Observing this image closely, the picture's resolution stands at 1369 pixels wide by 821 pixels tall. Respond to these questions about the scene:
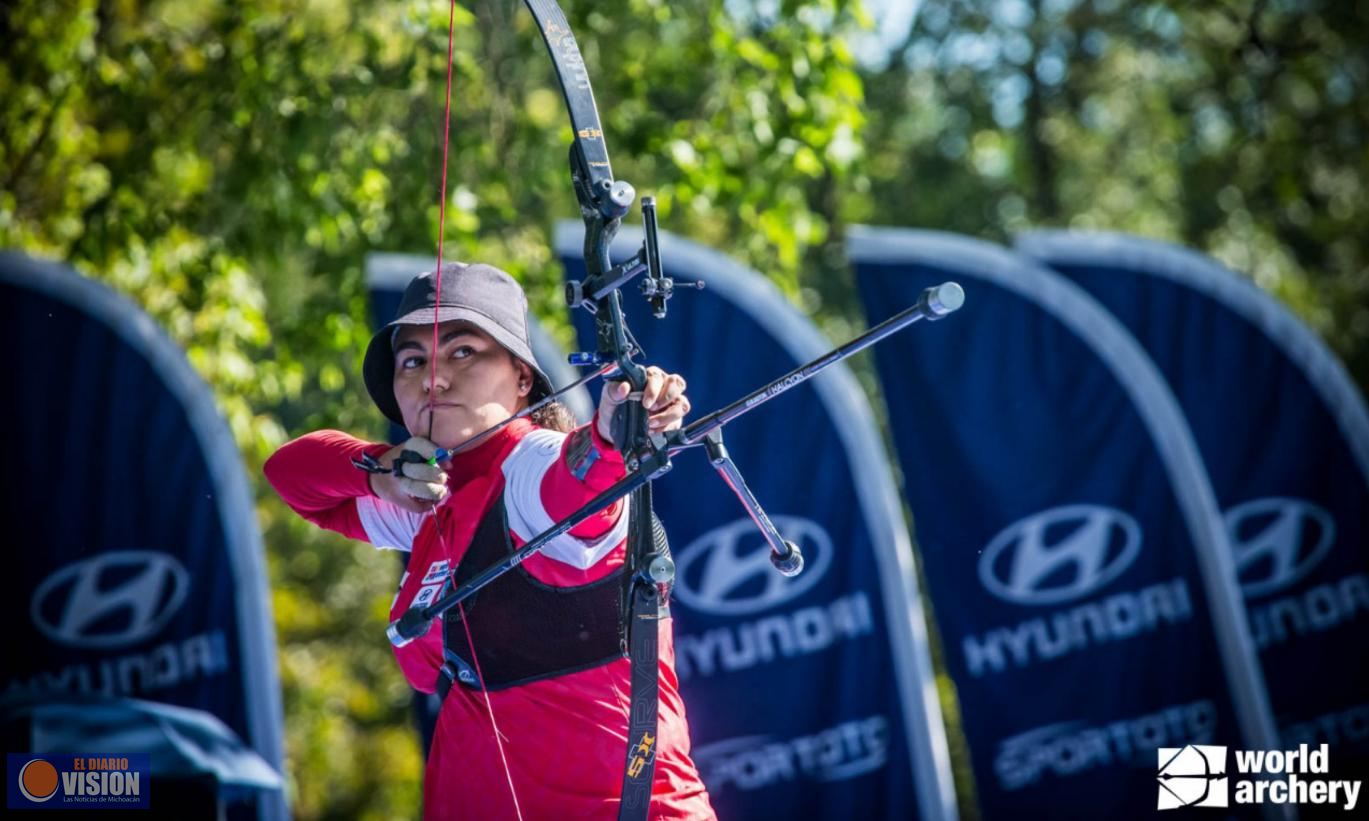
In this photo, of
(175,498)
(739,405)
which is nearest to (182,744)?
(175,498)

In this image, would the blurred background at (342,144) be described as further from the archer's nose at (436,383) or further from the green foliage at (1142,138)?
the archer's nose at (436,383)

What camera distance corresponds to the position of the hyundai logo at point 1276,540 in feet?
20.6

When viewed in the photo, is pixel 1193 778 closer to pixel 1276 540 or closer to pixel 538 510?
pixel 1276 540

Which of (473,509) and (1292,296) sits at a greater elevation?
(1292,296)

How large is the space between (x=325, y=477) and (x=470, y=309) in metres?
0.56

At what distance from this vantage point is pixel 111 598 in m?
6.15

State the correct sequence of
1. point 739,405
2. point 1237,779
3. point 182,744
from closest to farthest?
1. point 739,405
2. point 182,744
3. point 1237,779

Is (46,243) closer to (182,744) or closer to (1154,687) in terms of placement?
(182,744)

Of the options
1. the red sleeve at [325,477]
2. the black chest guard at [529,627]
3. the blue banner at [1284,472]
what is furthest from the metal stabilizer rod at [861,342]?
the blue banner at [1284,472]

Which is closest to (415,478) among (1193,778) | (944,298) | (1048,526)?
(944,298)

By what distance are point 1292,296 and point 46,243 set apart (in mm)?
8824

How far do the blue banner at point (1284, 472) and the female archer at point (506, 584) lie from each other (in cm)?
397

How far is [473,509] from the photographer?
3029mm

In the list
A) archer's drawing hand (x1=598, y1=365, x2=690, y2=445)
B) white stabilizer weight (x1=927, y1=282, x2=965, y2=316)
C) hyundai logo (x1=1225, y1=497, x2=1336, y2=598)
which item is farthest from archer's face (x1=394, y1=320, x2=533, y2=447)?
hyundai logo (x1=1225, y1=497, x2=1336, y2=598)
